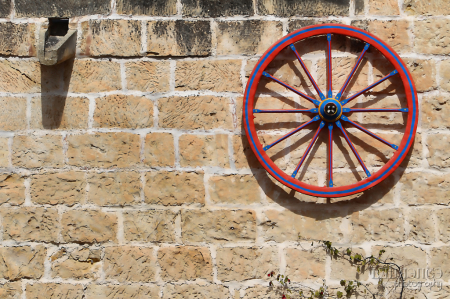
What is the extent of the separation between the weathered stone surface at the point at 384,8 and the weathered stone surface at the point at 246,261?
182 centimetres

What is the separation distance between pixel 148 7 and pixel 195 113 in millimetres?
814

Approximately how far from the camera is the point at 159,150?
8.61ft

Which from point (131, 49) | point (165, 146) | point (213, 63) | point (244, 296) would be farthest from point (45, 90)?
point (244, 296)

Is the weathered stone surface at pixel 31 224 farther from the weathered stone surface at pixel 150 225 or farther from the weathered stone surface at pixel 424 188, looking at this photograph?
the weathered stone surface at pixel 424 188

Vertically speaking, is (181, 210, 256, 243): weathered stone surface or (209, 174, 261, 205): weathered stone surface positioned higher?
(209, 174, 261, 205): weathered stone surface

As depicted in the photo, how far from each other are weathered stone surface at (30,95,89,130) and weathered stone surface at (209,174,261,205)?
1.04 meters

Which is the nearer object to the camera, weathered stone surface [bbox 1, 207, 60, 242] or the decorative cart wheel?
the decorative cart wheel

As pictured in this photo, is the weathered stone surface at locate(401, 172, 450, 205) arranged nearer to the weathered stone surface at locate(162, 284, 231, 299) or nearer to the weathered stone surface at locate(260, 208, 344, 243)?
the weathered stone surface at locate(260, 208, 344, 243)

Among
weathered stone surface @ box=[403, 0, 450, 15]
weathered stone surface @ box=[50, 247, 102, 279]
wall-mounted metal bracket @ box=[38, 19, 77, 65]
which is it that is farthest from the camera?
weathered stone surface @ box=[50, 247, 102, 279]

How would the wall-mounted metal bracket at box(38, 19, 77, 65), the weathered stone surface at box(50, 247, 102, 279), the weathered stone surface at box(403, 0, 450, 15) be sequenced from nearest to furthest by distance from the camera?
the wall-mounted metal bracket at box(38, 19, 77, 65), the weathered stone surface at box(403, 0, 450, 15), the weathered stone surface at box(50, 247, 102, 279)

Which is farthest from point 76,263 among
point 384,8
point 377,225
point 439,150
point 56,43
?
point 384,8

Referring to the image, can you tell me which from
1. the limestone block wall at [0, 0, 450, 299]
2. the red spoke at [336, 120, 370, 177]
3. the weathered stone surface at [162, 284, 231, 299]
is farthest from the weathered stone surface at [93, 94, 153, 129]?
the red spoke at [336, 120, 370, 177]

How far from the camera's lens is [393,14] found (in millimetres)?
2568

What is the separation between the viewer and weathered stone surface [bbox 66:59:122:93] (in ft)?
8.63
